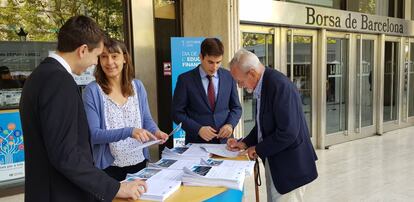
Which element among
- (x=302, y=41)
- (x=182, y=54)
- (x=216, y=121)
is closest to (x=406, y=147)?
(x=302, y=41)

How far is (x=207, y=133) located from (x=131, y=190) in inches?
40.8

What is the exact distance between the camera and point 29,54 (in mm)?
4012

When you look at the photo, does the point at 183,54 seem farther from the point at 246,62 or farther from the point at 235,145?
the point at 246,62

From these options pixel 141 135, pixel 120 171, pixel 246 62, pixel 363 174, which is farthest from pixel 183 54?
pixel 363 174

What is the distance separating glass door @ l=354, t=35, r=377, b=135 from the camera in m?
7.08

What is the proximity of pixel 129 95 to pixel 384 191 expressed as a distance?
3295 millimetres

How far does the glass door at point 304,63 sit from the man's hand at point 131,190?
4554mm

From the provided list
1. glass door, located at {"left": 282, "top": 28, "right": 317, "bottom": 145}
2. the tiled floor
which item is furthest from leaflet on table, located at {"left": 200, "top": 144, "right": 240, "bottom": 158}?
glass door, located at {"left": 282, "top": 28, "right": 317, "bottom": 145}

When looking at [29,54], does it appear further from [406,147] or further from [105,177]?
[406,147]

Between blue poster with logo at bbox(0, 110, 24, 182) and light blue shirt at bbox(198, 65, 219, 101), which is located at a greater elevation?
light blue shirt at bbox(198, 65, 219, 101)

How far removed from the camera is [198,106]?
8.80ft

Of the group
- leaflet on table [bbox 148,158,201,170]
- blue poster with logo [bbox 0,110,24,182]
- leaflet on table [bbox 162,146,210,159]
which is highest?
leaflet on table [bbox 162,146,210,159]

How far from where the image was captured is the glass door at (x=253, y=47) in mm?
5266

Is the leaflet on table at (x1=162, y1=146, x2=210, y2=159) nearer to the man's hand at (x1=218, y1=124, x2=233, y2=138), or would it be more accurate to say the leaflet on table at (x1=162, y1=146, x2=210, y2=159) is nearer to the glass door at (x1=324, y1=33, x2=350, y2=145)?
the man's hand at (x1=218, y1=124, x2=233, y2=138)
